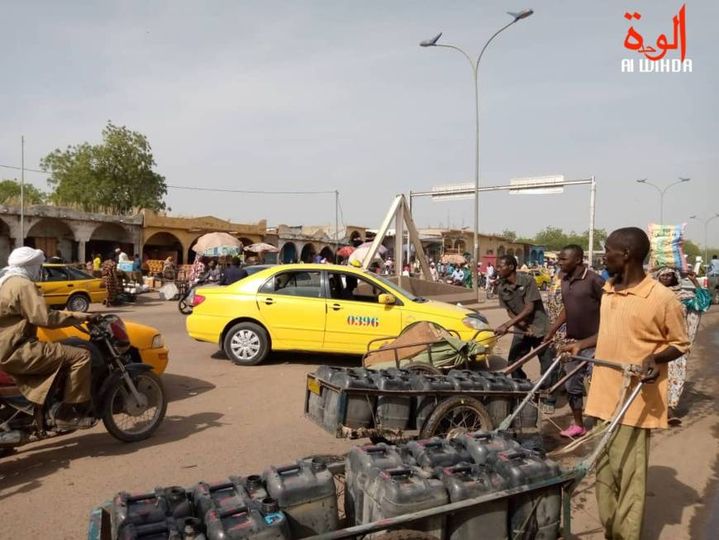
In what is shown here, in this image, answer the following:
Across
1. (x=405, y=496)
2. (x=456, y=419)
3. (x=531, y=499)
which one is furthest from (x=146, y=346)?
(x=531, y=499)

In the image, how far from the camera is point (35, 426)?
3984 mm

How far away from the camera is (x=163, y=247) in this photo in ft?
101

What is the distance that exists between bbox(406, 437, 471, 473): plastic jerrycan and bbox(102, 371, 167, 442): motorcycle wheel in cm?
284

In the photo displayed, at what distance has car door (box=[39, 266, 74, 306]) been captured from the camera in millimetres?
13867

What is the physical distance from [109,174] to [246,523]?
43.3m

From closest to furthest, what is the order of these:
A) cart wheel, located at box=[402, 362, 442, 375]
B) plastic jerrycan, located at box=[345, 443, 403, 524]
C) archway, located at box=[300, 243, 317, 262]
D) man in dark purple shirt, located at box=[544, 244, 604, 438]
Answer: plastic jerrycan, located at box=[345, 443, 403, 524] → man in dark purple shirt, located at box=[544, 244, 604, 438] → cart wheel, located at box=[402, 362, 442, 375] → archway, located at box=[300, 243, 317, 262]

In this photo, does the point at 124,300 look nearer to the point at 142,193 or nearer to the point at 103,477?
the point at 103,477

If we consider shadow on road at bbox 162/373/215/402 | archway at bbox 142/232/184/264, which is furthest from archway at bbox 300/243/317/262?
shadow on road at bbox 162/373/215/402

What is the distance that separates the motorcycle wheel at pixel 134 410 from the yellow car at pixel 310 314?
115 inches

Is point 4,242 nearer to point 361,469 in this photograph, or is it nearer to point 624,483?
point 361,469

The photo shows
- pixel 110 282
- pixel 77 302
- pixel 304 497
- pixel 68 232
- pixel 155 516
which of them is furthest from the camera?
pixel 68 232

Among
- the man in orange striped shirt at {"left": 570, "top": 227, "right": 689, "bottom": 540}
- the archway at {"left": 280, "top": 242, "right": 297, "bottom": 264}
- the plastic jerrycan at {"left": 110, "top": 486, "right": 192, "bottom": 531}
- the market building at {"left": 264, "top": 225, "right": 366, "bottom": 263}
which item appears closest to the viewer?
the plastic jerrycan at {"left": 110, "top": 486, "right": 192, "bottom": 531}

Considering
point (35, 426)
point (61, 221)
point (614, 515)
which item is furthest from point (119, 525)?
point (61, 221)

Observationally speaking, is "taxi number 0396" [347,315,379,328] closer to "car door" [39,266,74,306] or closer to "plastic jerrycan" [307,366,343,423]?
"plastic jerrycan" [307,366,343,423]
